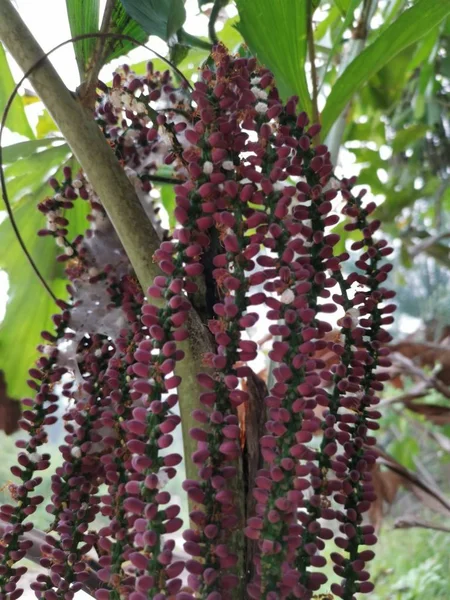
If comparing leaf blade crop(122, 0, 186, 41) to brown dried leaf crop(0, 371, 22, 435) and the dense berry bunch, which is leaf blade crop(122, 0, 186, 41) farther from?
brown dried leaf crop(0, 371, 22, 435)

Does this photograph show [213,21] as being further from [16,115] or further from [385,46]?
[16,115]

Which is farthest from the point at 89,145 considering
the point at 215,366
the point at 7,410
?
the point at 7,410

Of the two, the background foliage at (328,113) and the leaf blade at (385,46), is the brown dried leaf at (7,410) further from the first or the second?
the leaf blade at (385,46)

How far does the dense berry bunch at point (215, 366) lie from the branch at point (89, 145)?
3 centimetres

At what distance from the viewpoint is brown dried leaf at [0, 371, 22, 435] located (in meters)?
0.62

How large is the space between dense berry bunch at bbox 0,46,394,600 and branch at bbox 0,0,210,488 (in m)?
0.03

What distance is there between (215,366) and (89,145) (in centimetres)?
19

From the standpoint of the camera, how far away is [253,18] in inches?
17.5

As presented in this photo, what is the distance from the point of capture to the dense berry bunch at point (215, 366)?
0.88 ft

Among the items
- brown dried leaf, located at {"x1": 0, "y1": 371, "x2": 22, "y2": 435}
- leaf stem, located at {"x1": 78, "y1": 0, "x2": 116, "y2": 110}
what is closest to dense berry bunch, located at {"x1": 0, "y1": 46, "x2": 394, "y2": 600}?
leaf stem, located at {"x1": 78, "y1": 0, "x2": 116, "y2": 110}

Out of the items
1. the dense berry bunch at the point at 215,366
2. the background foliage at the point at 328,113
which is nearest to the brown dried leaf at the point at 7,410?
the background foliage at the point at 328,113

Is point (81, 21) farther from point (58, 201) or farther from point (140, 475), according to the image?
point (140, 475)

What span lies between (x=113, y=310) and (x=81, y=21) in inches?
9.4

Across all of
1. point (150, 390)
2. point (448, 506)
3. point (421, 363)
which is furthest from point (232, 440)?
point (421, 363)
